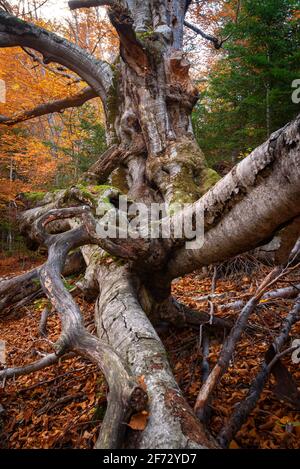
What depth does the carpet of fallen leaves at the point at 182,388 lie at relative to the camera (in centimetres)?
180

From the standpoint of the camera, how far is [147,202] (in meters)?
4.86

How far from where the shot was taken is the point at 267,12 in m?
6.13

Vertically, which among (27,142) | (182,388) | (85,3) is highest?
(85,3)

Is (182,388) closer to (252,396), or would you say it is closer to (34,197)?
(252,396)

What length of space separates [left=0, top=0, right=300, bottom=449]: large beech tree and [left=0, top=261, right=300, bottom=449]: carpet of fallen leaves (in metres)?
0.43

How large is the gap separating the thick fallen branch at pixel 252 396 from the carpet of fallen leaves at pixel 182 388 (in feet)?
0.65

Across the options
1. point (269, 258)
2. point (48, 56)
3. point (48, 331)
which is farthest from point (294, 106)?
point (48, 331)

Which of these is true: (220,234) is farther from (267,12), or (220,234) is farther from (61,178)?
(61,178)

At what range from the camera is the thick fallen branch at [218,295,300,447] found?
1.48 m

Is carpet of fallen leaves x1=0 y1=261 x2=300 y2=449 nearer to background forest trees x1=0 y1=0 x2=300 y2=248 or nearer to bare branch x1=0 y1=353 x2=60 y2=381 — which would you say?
bare branch x1=0 y1=353 x2=60 y2=381

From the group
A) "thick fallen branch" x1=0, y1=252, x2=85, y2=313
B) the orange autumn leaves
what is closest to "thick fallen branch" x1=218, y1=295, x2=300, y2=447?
"thick fallen branch" x1=0, y1=252, x2=85, y2=313

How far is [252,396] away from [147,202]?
3.59 m

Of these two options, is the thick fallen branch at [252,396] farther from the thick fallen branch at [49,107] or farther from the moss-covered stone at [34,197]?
the thick fallen branch at [49,107]

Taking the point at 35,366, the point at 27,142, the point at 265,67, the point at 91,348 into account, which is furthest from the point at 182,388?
the point at 27,142
